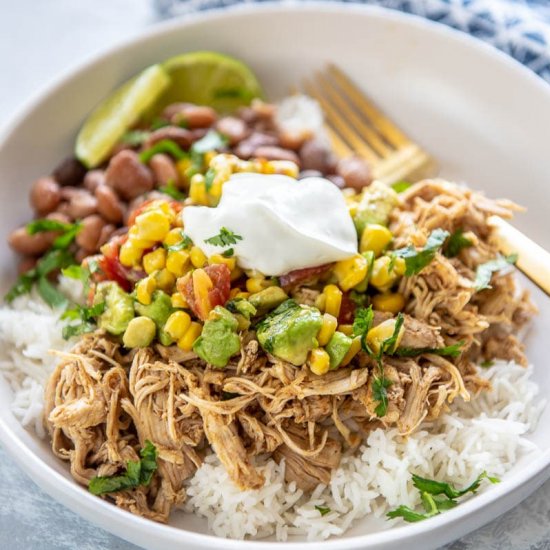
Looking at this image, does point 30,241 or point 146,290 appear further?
point 30,241

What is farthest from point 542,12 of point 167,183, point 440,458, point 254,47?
point 440,458

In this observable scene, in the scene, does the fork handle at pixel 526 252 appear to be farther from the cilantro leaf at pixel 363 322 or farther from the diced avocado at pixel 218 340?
the diced avocado at pixel 218 340

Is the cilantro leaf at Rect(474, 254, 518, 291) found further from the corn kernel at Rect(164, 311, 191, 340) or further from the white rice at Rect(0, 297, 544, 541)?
the corn kernel at Rect(164, 311, 191, 340)

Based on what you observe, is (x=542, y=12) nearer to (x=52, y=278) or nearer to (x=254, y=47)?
(x=254, y=47)

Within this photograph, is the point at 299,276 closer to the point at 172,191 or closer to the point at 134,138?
the point at 172,191

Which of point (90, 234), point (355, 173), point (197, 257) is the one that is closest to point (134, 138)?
point (90, 234)
